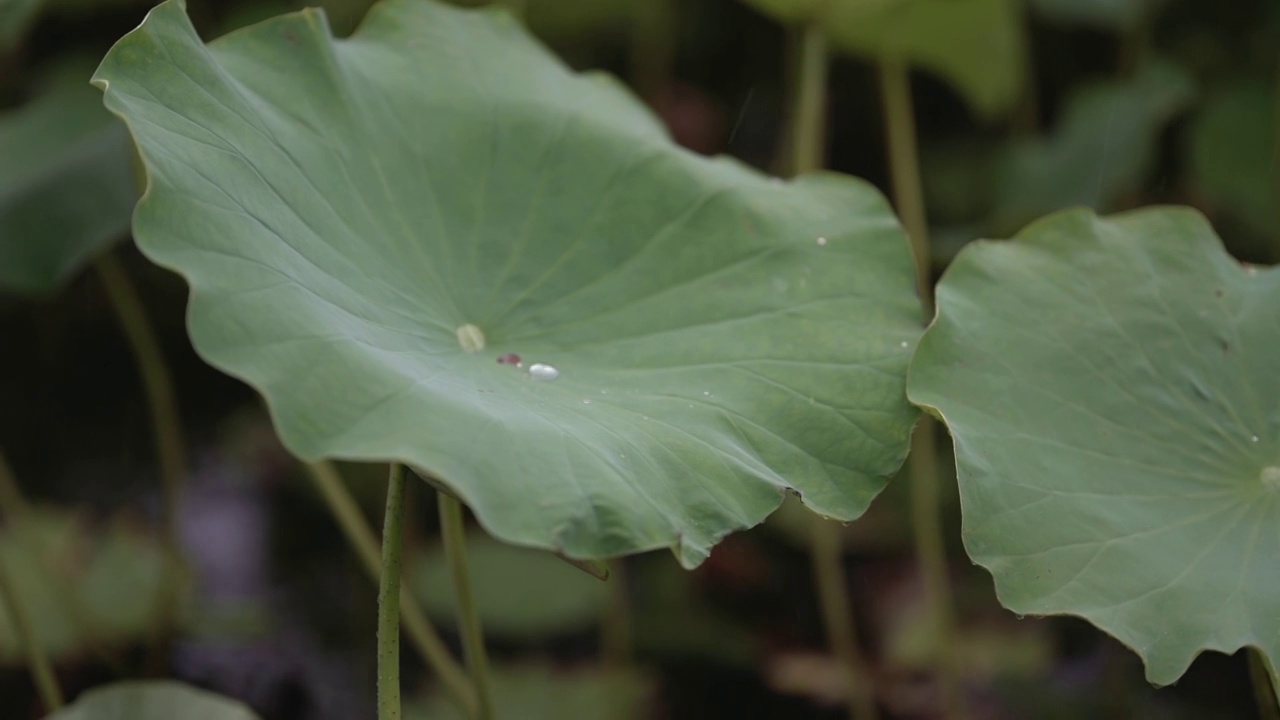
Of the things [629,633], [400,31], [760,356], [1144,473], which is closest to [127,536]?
[629,633]

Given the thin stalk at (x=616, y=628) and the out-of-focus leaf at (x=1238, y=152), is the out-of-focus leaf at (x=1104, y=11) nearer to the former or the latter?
the out-of-focus leaf at (x=1238, y=152)

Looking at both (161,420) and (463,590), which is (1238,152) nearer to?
(463,590)

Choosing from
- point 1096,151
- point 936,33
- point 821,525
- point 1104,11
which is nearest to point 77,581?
point 821,525

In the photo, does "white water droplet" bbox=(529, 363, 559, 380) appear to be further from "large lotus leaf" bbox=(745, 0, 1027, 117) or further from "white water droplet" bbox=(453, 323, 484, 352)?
"large lotus leaf" bbox=(745, 0, 1027, 117)

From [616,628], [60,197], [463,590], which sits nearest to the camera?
[463,590]

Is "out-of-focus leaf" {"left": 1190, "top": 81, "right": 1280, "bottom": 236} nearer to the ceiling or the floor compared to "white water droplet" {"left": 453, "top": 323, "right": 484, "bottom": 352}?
nearer to the floor

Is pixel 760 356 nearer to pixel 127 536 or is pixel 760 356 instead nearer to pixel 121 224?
pixel 121 224

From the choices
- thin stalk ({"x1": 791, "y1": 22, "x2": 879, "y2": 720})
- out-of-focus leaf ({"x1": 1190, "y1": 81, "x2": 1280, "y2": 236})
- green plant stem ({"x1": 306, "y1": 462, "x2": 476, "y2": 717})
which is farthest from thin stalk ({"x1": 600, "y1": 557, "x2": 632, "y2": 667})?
out-of-focus leaf ({"x1": 1190, "y1": 81, "x2": 1280, "y2": 236})
